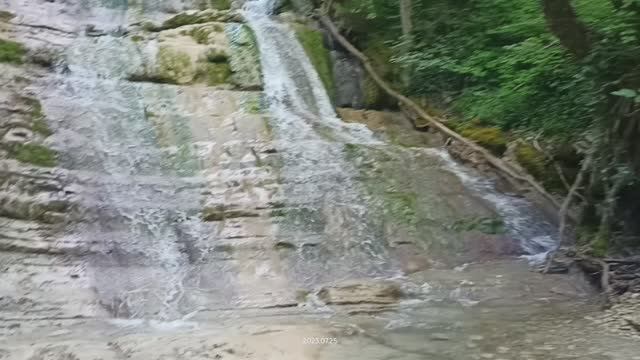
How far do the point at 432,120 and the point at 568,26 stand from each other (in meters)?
4.11

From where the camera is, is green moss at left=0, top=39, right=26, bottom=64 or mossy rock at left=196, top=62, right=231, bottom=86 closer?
green moss at left=0, top=39, right=26, bottom=64

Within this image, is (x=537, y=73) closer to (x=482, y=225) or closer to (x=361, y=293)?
(x=482, y=225)

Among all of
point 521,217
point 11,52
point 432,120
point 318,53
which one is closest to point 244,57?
point 318,53

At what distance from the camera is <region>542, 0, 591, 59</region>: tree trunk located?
757cm

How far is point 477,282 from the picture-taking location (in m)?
7.68

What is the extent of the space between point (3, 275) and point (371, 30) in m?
8.63

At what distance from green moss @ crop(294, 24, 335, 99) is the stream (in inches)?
36.0

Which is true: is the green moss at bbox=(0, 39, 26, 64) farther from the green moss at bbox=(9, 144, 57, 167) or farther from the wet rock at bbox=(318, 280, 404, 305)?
the wet rock at bbox=(318, 280, 404, 305)

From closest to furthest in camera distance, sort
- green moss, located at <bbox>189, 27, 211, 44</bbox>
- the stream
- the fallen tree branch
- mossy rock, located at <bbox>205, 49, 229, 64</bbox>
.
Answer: the stream
the fallen tree branch
mossy rock, located at <bbox>205, 49, 229, 64</bbox>
green moss, located at <bbox>189, 27, 211, 44</bbox>

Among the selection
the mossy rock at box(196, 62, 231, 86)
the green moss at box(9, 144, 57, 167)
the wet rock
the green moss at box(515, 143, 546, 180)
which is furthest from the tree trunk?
the green moss at box(9, 144, 57, 167)

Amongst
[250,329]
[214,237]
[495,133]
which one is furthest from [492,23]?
[250,329]

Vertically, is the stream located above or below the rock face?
below

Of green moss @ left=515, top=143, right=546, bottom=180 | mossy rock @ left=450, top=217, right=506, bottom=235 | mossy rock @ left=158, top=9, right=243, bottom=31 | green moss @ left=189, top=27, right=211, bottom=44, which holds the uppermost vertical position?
mossy rock @ left=158, top=9, right=243, bottom=31

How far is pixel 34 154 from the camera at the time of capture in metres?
7.98
